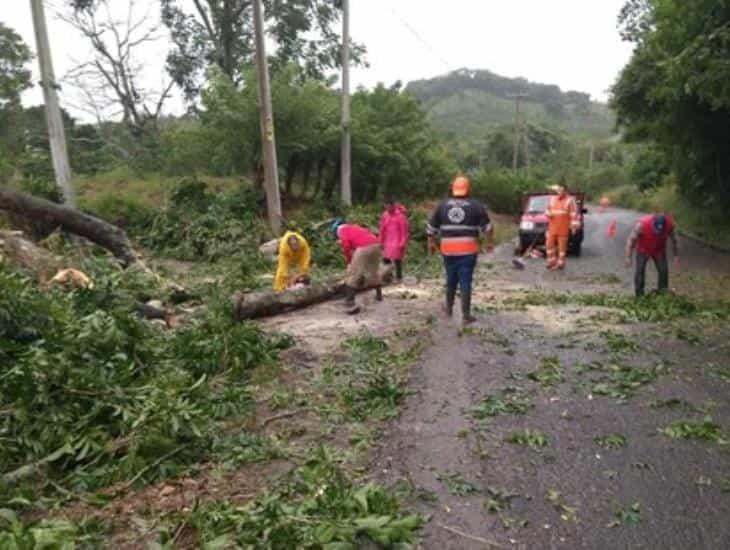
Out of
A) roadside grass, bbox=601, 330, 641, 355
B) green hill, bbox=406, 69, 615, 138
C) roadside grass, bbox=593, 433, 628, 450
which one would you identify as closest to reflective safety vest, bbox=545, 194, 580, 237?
roadside grass, bbox=601, 330, 641, 355

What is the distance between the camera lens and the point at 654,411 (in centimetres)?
512

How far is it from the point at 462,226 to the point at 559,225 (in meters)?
7.21

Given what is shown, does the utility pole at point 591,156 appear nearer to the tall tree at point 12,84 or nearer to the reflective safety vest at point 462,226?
the tall tree at point 12,84

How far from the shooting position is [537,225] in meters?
17.8

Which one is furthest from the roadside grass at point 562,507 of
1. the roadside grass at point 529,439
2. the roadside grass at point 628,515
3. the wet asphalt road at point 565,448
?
the roadside grass at point 529,439

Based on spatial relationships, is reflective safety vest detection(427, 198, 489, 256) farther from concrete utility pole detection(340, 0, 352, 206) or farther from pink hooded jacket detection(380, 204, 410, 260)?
concrete utility pole detection(340, 0, 352, 206)

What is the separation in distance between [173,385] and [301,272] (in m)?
5.22

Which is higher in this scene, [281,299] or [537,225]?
[281,299]

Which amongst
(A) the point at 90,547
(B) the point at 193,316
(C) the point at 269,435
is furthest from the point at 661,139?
(A) the point at 90,547

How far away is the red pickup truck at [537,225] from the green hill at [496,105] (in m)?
70.7

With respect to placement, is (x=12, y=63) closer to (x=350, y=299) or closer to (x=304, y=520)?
(x=350, y=299)

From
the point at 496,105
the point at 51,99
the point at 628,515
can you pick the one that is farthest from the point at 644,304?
the point at 496,105

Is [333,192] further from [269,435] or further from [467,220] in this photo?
[269,435]

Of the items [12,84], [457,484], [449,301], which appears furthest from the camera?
[12,84]
